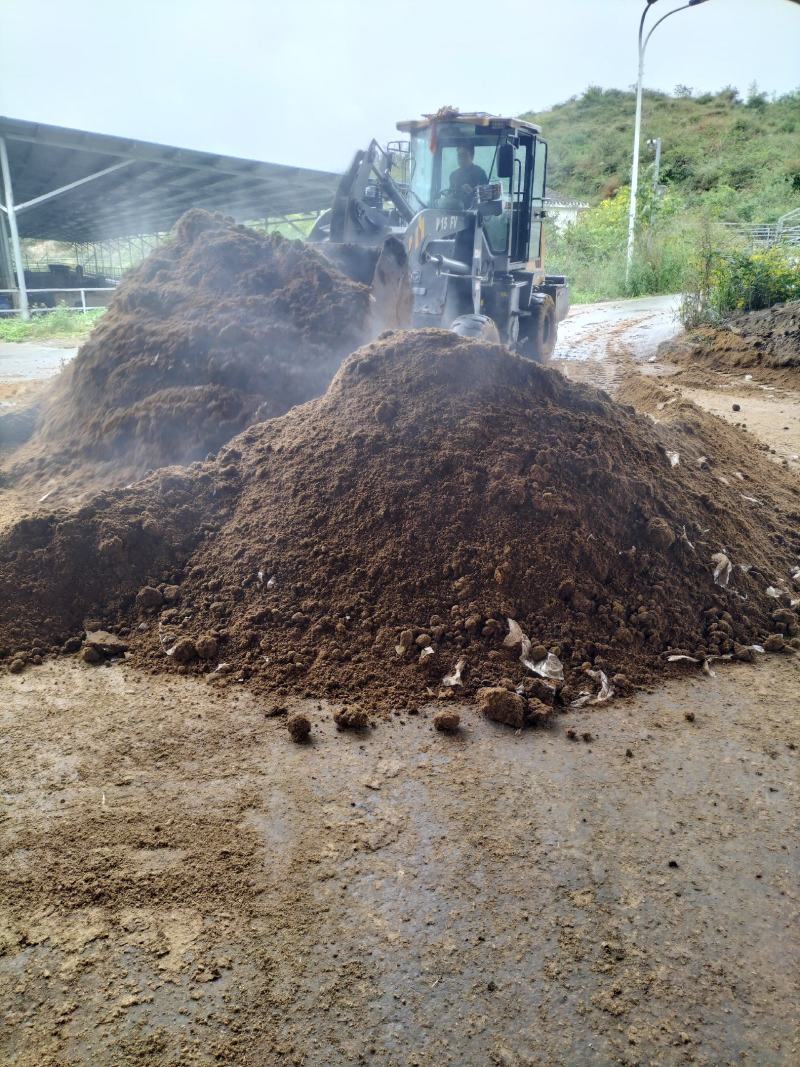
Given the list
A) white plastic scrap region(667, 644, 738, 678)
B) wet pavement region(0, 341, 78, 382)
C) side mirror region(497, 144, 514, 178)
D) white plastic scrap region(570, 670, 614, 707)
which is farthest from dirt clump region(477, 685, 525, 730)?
wet pavement region(0, 341, 78, 382)

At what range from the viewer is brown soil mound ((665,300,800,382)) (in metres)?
12.1

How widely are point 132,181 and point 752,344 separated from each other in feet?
53.7

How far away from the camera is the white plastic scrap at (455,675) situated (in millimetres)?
3650

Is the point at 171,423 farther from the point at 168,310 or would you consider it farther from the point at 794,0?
the point at 794,0

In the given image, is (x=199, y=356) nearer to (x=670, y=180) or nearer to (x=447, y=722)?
(x=447, y=722)

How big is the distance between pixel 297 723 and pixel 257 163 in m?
19.2

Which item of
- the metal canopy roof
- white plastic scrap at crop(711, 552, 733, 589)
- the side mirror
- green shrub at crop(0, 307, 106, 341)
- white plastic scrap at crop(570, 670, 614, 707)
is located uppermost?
the metal canopy roof

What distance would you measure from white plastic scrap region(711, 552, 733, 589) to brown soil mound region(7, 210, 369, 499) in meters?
3.60

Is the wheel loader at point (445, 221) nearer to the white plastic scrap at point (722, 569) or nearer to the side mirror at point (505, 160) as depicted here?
the side mirror at point (505, 160)

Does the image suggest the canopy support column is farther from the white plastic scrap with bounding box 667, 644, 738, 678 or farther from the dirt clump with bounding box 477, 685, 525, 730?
the white plastic scrap with bounding box 667, 644, 738, 678

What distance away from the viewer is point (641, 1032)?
206 cm

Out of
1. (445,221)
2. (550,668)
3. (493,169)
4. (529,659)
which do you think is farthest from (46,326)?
(550,668)

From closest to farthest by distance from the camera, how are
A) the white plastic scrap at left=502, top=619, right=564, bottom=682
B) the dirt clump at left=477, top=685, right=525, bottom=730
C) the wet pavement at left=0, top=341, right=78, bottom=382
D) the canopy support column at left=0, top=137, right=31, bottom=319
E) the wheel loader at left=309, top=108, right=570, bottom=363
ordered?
the dirt clump at left=477, top=685, right=525, bottom=730, the white plastic scrap at left=502, top=619, right=564, bottom=682, the wheel loader at left=309, top=108, right=570, bottom=363, the wet pavement at left=0, top=341, right=78, bottom=382, the canopy support column at left=0, top=137, right=31, bottom=319

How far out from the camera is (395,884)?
2.55 m
